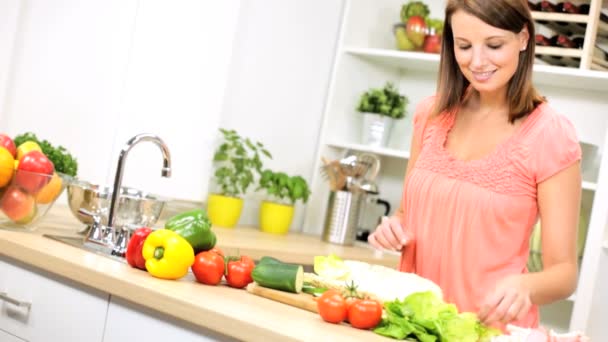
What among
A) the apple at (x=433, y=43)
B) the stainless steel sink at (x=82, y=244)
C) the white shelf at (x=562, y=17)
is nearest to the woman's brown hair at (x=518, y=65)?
the stainless steel sink at (x=82, y=244)

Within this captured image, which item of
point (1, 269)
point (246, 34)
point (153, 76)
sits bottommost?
point (1, 269)

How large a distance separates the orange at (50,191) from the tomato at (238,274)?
0.58m

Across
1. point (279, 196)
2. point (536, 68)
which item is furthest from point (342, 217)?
point (536, 68)

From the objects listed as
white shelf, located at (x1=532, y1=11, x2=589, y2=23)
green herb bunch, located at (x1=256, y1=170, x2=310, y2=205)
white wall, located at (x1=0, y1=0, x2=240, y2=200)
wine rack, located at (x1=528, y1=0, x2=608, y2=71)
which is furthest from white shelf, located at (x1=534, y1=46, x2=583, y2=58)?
white wall, located at (x1=0, y1=0, x2=240, y2=200)

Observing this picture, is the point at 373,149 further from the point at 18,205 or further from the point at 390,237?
the point at 18,205

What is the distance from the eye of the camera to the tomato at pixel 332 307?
1702mm

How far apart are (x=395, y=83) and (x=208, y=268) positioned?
2467 millimetres

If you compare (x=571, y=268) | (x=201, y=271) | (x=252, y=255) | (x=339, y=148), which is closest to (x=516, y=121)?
(x=571, y=268)

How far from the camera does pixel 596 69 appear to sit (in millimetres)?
3379

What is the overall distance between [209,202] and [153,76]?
57cm

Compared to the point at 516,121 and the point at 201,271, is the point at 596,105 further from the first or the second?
the point at 201,271

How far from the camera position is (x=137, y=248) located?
6.57ft

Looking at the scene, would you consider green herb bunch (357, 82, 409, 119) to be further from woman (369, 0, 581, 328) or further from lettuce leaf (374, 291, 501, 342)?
lettuce leaf (374, 291, 501, 342)

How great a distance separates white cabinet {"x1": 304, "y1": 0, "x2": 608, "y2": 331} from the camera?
11.9 ft
